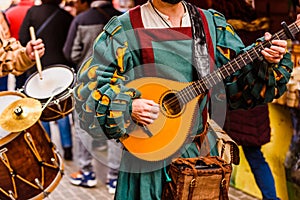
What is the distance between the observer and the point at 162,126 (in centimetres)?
233

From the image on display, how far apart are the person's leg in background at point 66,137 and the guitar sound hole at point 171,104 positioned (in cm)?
402

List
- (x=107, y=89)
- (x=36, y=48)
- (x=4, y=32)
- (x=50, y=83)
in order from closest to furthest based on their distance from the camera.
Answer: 1. (x=107, y=89)
2. (x=36, y=48)
3. (x=50, y=83)
4. (x=4, y=32)

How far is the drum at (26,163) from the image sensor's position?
325cm

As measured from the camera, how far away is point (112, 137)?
7.27 ft

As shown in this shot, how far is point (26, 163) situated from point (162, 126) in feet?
4.20

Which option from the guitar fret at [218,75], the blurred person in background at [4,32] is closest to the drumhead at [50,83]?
the blurred person in background at [4,32]

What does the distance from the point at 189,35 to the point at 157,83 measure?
0.22 metres

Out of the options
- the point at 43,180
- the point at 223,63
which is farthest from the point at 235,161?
the point at 43,180

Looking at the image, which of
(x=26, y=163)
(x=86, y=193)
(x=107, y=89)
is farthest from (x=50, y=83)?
(x=86, y=193)

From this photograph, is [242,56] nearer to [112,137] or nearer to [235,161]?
[235,161]

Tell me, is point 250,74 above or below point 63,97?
above

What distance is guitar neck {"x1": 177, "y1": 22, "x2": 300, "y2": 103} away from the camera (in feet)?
7.62

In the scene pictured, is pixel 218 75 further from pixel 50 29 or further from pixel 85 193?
pixel 50 29

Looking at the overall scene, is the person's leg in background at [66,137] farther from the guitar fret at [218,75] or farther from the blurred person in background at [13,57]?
the guitar fret at [218,75]
